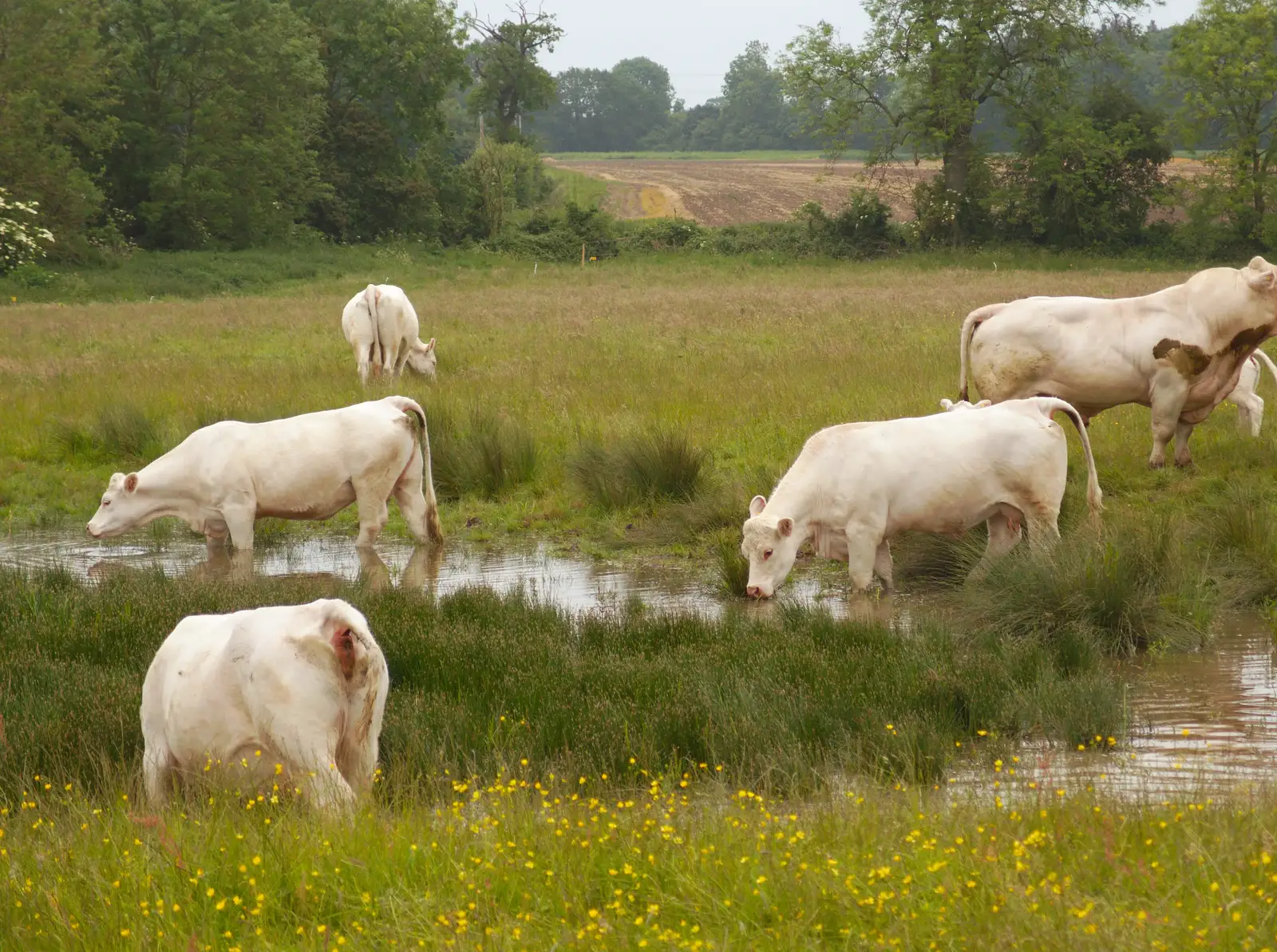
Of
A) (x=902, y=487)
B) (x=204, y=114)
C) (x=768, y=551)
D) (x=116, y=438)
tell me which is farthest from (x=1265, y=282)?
(x=204, y=114)

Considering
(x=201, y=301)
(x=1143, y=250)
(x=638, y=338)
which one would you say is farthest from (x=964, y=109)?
(x=638, y=338)

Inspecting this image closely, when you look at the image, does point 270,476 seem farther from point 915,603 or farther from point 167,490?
point 915,603

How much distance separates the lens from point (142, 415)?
15.6 m

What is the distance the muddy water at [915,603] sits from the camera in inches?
228

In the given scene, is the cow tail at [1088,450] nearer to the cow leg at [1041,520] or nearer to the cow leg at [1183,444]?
the cow leg at [1041,520]

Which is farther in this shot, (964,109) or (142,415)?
(964,109)

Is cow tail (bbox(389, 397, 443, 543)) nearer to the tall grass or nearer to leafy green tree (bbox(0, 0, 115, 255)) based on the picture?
the tall grass

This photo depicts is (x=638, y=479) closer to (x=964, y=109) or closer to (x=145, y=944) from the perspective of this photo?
(x=145, y=944)

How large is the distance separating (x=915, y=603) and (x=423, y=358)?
1211 cm

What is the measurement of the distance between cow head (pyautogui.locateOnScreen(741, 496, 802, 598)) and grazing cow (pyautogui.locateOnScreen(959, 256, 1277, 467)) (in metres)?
3.51

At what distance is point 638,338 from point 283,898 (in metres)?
19.4

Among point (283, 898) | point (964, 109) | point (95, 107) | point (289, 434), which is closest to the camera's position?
point (283, 898)

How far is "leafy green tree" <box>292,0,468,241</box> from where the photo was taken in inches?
2373

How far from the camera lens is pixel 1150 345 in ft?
40.7
